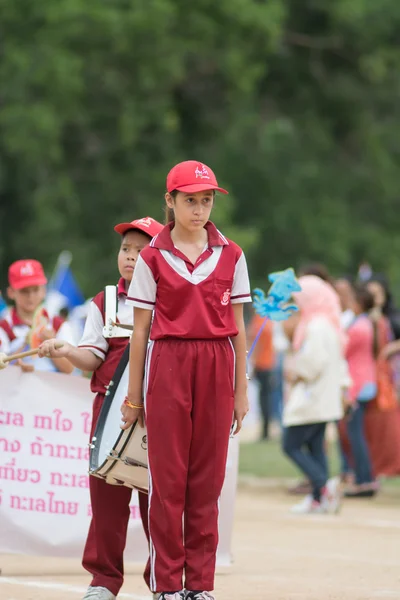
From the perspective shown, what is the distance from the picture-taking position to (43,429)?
28.6ft

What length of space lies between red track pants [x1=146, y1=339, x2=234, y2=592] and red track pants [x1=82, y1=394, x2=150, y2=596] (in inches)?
25.9

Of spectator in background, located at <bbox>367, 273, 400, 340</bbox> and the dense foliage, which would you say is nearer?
spectator in background, located at <bbox>367, 273, 400, 340</bbox>

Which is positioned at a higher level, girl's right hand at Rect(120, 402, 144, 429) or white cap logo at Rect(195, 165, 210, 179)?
white cap logo at Rect(195, 165, 210, 179)

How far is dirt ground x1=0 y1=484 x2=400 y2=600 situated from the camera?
8.08 metres

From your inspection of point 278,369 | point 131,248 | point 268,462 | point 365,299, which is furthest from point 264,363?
point 131,248

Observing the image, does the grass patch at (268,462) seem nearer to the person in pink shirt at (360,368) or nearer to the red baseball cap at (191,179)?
the person in pink shirt at (360,368)

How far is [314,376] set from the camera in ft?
43.6

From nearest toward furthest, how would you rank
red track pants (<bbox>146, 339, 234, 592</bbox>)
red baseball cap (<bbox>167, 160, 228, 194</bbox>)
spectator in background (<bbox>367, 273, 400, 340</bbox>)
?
red track pants (<bbox>146, 339, 234, 592</bbox>) < red baseball cap (<bbox>167, 160, 228, 194</bbox>) < spectator in background (<bbox>367, 273, 400, 340</bbox>)

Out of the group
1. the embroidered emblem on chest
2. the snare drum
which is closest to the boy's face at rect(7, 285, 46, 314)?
the snare drum

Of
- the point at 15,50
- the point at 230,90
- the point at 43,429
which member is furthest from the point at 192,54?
the point at 43,429

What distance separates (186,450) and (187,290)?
70cm

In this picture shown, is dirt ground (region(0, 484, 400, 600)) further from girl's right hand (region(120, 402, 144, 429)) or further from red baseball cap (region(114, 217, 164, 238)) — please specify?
red baseball cap (region(114, 217, 164, 238))

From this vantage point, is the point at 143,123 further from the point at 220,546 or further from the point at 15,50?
the point at 220,546

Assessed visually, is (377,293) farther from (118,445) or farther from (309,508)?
(118,445)
